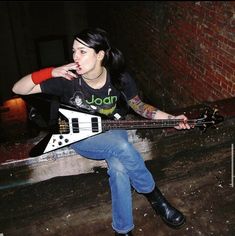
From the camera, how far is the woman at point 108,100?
291 cm

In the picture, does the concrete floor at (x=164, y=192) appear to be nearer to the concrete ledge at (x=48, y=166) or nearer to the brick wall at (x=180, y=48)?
the concrete ledge at (x=48, y=166)

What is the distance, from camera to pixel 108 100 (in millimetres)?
3234

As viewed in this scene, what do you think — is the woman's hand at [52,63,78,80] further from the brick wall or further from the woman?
the brick wall

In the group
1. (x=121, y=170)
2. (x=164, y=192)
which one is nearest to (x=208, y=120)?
(x=164, y=192)

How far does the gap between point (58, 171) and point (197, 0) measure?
345 cm

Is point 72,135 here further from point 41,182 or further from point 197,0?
point 197,0

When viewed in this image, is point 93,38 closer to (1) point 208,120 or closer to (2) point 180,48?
(1) point 208,120

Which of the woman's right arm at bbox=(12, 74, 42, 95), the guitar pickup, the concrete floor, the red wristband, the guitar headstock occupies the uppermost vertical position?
the red wristband

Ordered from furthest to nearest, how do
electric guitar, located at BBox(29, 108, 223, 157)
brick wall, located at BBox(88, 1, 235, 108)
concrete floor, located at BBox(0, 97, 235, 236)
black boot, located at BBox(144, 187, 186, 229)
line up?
brick wall, located at BBox(88, 1, 235, 108) → concrete floor, located at BBox(0, 97, 235, 236) → black boot, located at BBox(144, 187, 186, 229) → electric guitar, located at BBox(29, 108, 223, 157)

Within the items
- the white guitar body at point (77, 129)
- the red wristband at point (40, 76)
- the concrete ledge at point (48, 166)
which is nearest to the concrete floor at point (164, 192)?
the concrete ledge at point (48, 166)

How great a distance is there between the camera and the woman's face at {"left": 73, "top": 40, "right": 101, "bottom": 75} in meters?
2.91

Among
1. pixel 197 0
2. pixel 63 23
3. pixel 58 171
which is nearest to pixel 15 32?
pixel 63 23

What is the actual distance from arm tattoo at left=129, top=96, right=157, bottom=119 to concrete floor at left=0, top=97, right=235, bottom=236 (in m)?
0.31

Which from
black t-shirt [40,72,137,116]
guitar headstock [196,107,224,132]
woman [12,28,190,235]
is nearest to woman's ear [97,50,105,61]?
woman [12,28,190,235]
